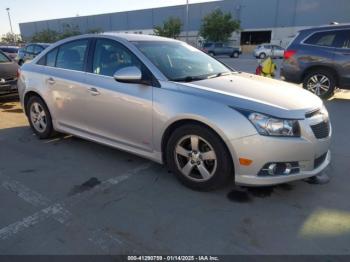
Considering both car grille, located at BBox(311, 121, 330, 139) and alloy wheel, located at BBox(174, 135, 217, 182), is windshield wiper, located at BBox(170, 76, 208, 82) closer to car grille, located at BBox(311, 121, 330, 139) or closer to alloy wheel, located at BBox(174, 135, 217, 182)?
alloy wheel, located at BBox(174, 135, 217, 182)

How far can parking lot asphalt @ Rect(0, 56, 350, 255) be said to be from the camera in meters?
2.62

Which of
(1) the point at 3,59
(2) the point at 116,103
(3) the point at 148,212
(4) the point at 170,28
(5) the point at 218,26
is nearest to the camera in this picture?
(3) the point at 148,212

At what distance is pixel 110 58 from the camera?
4.15 meters

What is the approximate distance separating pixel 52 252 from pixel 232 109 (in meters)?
2.00

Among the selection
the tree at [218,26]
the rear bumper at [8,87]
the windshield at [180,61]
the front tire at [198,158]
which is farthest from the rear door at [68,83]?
the tree at [218,26]

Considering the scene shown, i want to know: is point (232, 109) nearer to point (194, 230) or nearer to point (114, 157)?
point (194, 230)

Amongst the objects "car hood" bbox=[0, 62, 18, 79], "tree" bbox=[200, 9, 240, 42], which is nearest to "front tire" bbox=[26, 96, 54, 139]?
"car hood" bbox=[0, 62, 18, 79]

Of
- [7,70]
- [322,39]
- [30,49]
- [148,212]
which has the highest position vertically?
[322,39]

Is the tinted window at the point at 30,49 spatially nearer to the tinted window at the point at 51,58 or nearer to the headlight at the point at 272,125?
the tinted window at the point at 51,58

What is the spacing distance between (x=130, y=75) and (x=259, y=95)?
1420 mm

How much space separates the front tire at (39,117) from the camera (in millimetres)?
5035

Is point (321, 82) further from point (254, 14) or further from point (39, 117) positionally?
point (254, 14)

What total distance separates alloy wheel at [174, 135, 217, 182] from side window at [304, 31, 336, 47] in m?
6.41

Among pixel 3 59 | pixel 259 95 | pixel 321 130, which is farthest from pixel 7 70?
pixel 321 130
